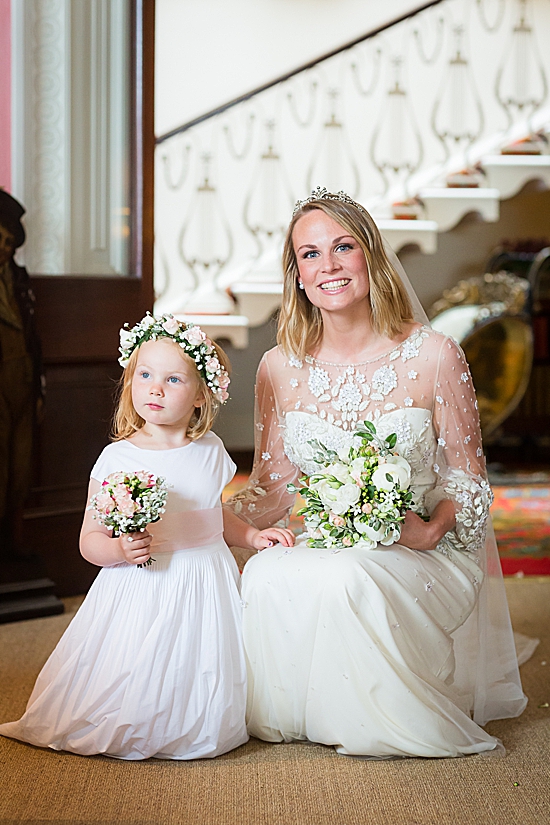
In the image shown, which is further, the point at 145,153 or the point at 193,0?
the point at 193,0

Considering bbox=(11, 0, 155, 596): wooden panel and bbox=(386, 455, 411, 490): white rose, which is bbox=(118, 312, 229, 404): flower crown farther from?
bbox=(11, 0, 155, 596): wooden panel

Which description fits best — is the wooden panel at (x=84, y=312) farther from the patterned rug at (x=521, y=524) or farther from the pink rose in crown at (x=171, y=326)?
the pink rose in crown at (x=171, y=326)

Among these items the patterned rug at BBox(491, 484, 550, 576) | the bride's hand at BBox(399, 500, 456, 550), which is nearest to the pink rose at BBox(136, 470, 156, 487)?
the bride's hand at BBox(399, 500, 456, 550)

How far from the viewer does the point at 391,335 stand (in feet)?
10.5

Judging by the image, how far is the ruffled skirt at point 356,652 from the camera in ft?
8.86

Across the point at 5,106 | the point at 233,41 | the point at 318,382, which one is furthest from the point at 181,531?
the point at 233,41

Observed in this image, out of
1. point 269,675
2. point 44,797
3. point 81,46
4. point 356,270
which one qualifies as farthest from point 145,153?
point 44,797

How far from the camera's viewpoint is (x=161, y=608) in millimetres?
2764

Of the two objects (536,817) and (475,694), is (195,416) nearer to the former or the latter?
(475,694)

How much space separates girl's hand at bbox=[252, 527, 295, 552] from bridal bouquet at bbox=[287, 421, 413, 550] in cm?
12

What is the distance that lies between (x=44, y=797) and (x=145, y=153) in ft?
10.3

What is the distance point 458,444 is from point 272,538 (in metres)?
0.65
